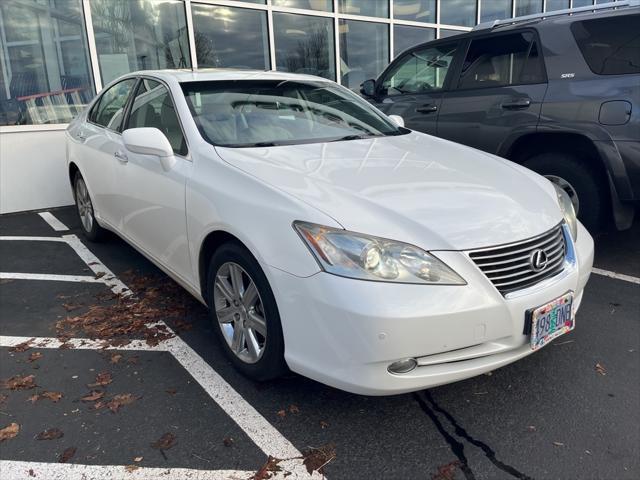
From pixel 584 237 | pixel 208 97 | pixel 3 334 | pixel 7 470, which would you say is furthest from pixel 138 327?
pixel 584 237

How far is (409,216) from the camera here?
235 centimetres

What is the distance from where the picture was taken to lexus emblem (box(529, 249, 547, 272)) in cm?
243

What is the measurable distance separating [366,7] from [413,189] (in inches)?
337

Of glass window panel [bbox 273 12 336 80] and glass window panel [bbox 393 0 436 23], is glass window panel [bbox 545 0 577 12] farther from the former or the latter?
glass window panel [bbox 273 12 336 80]

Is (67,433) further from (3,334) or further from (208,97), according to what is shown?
(208,97)

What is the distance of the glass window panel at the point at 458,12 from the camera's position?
11430 mm

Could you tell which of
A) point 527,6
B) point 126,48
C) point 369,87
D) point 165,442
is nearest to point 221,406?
point 165,442

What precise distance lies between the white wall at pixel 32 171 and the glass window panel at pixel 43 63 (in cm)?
23

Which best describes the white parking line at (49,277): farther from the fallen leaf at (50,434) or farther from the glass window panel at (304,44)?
the glass window panel at (304,44)

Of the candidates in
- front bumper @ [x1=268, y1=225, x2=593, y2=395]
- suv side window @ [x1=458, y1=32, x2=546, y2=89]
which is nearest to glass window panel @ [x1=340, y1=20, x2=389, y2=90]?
suv side window @ [x1=458, y1=32, x2=546, y2=89]

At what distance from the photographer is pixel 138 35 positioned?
768 cm

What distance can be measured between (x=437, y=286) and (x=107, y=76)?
657 centimetres

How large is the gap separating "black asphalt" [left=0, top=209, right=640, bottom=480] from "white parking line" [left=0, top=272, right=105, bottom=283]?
120 cm

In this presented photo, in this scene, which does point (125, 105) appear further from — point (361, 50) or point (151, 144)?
point (361, 50)
